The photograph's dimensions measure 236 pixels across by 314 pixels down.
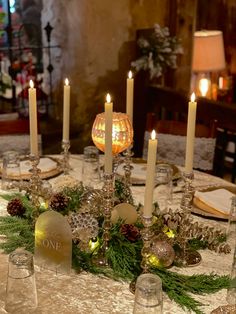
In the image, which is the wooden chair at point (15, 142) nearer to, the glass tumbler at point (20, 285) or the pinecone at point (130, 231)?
the pinecone at point (130, 231)

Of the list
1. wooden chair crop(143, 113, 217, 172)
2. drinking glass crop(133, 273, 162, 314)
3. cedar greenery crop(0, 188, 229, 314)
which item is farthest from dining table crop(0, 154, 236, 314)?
wooden chair crop(143, 113, 217, 172)

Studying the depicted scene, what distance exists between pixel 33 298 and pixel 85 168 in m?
0.78

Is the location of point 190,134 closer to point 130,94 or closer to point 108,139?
point 108,139

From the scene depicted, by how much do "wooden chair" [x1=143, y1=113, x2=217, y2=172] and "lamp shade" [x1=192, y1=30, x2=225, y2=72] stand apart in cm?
152

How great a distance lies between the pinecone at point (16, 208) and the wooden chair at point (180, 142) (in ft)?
3.74

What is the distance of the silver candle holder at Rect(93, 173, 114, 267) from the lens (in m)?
1.29

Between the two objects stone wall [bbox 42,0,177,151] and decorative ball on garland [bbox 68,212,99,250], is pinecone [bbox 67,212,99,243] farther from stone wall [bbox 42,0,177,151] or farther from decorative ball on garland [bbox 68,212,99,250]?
stone wall [bbox 42,0,177,151]

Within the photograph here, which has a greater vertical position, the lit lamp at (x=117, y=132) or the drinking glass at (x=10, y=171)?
the lit lamp at (x=117, y=132)

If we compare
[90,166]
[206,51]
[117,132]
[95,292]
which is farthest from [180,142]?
[206,51]

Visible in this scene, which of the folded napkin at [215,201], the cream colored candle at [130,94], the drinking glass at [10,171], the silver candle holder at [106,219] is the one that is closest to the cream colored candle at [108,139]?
the silver candle holder at [106,219]

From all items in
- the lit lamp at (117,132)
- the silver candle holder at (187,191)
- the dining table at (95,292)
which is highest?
the lit lamp at (117,132)

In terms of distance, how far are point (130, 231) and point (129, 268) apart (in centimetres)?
9

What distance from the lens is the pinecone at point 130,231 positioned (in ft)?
4.40

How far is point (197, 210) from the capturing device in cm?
171
